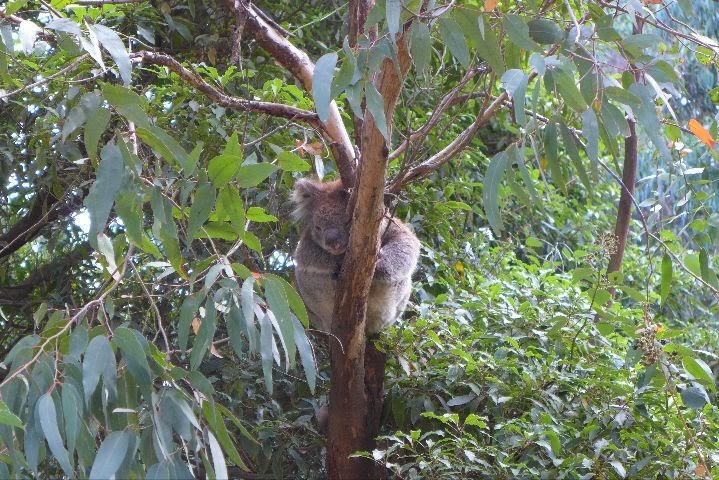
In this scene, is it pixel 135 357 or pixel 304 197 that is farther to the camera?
pixel 304 197

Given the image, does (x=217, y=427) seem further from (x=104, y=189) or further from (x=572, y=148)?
(x=572, y=148)

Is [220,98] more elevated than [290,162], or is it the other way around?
[220,98]

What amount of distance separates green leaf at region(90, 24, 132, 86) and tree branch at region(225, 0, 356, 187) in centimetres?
127

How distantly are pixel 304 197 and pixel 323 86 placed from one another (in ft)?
7.24

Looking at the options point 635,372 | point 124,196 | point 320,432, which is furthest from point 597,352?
point 124,196

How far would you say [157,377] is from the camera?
6.15 feet

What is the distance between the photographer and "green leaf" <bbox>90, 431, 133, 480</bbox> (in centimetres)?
152

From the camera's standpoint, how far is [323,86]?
1.62 meters

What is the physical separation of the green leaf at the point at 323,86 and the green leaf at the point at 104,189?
0.39 metres

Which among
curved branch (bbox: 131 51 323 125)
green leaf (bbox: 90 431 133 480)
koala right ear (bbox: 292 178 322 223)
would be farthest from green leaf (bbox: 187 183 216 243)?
koala right ear (bbox: 292 178 322 223)

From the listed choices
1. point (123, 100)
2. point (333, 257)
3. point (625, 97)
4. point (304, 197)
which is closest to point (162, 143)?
A: point (123, 100)

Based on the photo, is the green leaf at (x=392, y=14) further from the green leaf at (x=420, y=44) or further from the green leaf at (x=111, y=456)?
the green leaf at (x=111, y=456)

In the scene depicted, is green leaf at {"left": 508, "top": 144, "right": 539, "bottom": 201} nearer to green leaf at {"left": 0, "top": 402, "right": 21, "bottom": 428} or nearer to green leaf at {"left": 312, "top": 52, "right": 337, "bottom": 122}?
green leaf at {"left": 312, "top": 52, "right": 337, "bottom": 122}

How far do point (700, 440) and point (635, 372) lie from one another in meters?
0.43
